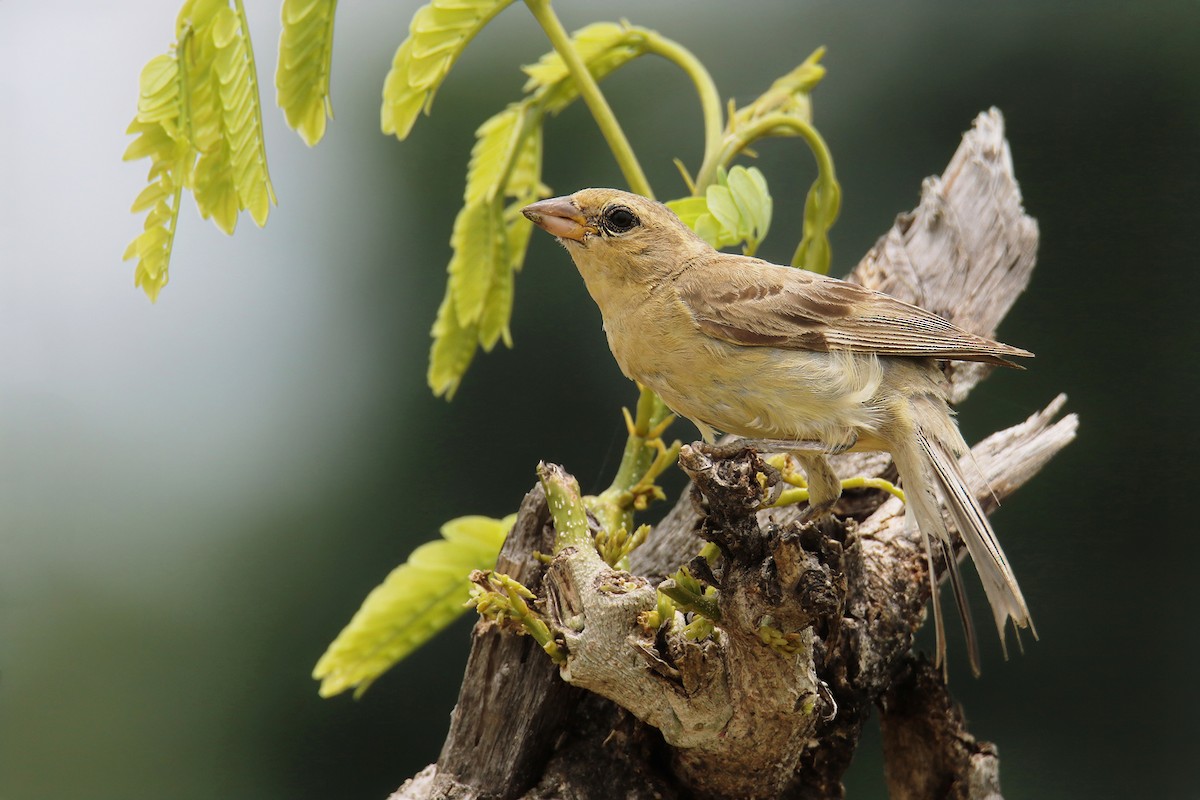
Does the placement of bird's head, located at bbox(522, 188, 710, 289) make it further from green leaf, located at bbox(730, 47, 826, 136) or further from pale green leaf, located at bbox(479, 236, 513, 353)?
green leaf, located at bbox(730, 47, 826, 136)

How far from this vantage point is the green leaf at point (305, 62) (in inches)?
95.1

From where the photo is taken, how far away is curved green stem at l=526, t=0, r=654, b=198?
2801mm

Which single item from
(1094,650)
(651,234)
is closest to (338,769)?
(651,234)

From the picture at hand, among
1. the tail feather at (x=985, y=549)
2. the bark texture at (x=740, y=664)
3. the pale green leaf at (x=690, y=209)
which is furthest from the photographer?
the pale green leaf at (x=690, y=209)

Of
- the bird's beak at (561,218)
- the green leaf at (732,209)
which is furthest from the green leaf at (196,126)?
the green leaf at (732,209)

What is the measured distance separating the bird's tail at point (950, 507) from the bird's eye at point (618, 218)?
0.72 metres

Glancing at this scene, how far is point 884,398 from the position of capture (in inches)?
91.5

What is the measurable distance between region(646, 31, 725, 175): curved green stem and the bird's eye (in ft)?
1.74

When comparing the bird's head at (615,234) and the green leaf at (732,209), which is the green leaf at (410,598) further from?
the green leaf at (732,209)

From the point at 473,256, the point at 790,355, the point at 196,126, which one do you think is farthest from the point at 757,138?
the point at 196,126

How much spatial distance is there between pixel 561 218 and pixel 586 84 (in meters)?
0.55

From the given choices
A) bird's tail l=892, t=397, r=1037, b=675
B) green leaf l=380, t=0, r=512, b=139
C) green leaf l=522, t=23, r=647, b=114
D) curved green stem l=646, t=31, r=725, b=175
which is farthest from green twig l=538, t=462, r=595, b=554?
green leaf l=522, t=23, r=647, b=114

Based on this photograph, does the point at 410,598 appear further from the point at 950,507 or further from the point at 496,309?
the point at 950,507

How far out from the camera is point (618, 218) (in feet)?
8.11
